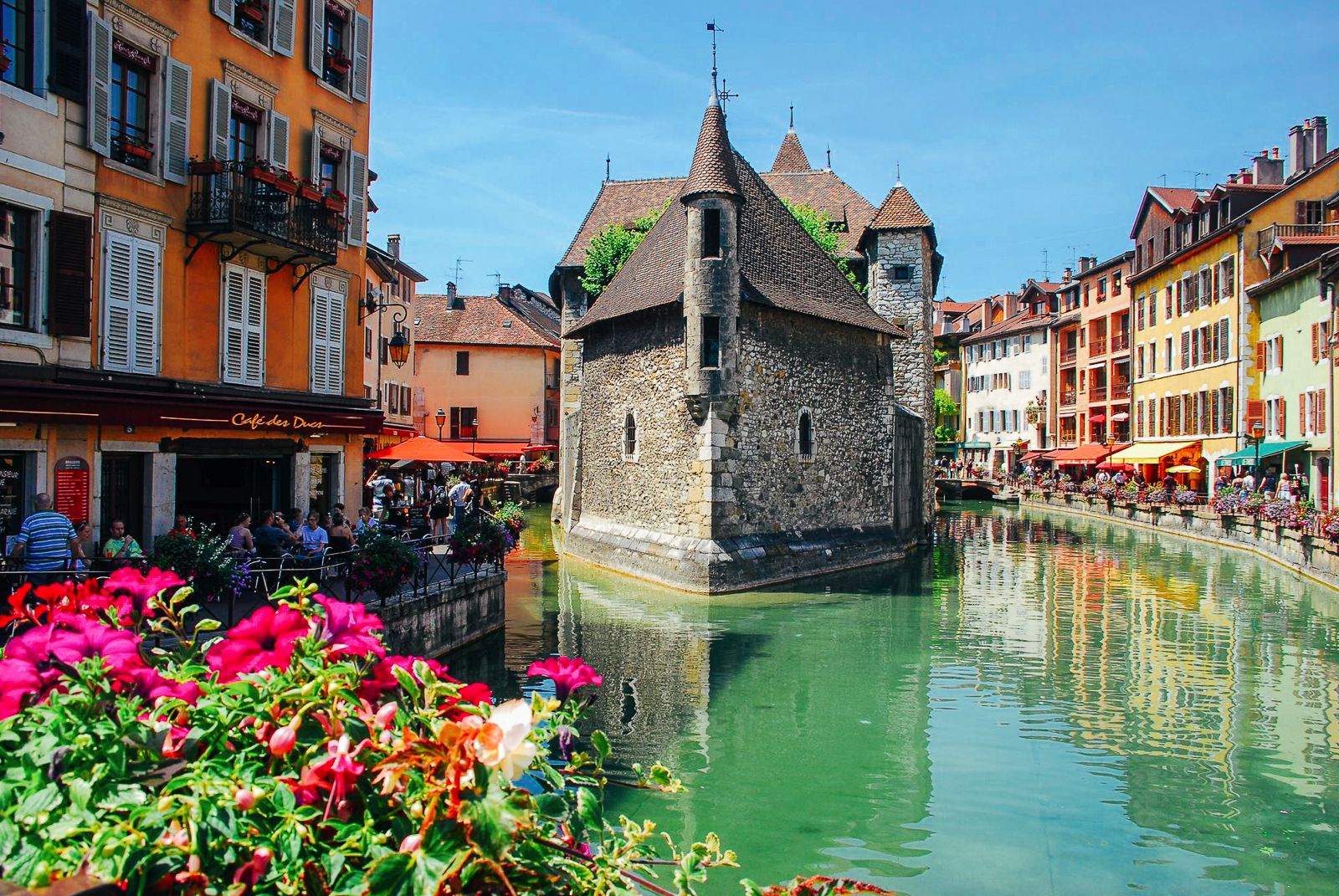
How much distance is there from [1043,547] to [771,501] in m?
11.6

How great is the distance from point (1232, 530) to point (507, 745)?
31.7m

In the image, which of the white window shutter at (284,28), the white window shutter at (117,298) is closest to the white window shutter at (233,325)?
the white window shutter at (117,298)

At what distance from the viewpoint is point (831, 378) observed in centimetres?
2419

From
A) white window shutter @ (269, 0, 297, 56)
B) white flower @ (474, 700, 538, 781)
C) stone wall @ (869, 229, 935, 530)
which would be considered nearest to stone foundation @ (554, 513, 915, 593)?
stone wall @ (869, 229, 935, 530)

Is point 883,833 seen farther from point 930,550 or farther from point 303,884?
point 930,550

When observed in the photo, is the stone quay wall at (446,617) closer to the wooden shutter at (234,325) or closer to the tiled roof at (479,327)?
the wooden shutter at (234,325)

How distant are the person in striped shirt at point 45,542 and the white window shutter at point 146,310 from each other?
9.57 feet

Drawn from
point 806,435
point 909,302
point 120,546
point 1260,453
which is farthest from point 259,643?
point 1260,453

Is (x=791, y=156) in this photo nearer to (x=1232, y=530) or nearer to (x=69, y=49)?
(x=1232, y=530)

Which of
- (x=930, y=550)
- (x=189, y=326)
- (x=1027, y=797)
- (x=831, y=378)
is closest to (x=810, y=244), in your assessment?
(x=831, y=378)

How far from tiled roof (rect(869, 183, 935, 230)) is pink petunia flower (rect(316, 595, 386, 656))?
2864 cm

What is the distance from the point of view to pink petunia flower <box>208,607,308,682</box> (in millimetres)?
2307

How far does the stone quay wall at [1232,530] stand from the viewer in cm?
2128

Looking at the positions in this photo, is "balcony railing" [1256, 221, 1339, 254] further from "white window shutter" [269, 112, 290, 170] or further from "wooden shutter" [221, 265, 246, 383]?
"wooden shutter" [221, 265, 246, 383]
